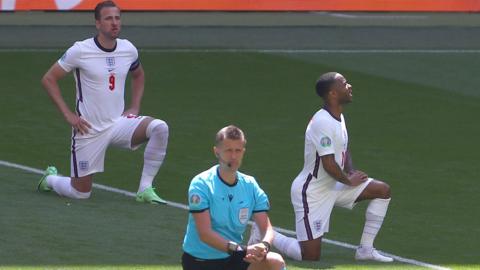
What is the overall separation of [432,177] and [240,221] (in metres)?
6.32

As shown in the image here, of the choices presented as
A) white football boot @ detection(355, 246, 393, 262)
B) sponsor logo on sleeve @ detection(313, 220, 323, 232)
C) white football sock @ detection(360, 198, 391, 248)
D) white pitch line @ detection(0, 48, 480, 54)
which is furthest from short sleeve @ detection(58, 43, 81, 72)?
white pitch line @ detection(0, 48, 480, 54)

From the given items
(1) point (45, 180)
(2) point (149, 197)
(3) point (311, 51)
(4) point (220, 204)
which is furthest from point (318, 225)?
(3) point (311, 51)

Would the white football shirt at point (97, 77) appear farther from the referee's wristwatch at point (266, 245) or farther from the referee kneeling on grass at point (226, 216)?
the referee's wristwatch at point (266, 245)

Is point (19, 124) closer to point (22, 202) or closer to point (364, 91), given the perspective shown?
point (22, 202)

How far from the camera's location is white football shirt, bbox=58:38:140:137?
45.1 ft

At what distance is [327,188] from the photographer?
11797 mm

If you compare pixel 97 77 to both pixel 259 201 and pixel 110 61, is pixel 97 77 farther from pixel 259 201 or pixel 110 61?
pixel 259 201

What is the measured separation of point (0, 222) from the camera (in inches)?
500

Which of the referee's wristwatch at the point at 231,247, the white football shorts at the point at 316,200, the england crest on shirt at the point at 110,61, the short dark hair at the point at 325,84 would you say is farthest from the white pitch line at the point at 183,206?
the referee's wristwatch at the point at 231,247

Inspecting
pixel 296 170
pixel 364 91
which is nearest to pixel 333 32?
pixel 364 91

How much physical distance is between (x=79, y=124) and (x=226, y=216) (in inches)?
184

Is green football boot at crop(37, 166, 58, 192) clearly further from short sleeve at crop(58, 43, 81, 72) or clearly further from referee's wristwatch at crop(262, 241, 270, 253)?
referee's wristwatch at crop(262, 241, 270, 253)

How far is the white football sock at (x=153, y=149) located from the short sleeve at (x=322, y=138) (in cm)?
249

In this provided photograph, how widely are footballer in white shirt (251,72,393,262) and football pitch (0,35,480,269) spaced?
184 millimetres
